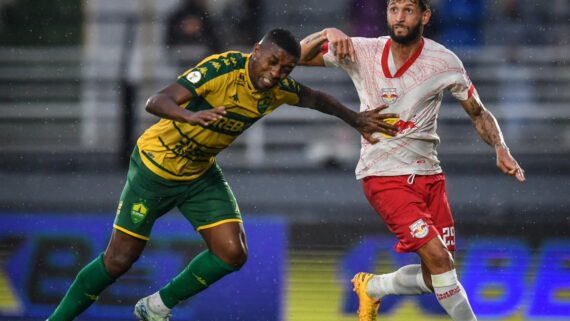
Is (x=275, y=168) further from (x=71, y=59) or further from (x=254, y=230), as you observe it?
(x=71, y=59)

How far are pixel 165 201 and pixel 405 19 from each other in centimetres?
173

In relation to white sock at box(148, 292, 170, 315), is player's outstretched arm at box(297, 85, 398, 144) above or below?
above

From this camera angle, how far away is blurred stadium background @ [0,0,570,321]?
711 centimetres

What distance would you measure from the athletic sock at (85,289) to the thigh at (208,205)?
0.60m

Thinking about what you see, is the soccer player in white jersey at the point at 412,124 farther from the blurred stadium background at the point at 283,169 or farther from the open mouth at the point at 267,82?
the blurred stadium background at the point at 283,169

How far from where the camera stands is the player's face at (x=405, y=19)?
538 centimetres

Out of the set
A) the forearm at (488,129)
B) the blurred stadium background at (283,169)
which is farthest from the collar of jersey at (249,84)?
the blurred stadium background at (283,169)

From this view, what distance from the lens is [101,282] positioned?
18.7 ft

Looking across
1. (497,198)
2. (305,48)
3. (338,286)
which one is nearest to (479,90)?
(497,198)

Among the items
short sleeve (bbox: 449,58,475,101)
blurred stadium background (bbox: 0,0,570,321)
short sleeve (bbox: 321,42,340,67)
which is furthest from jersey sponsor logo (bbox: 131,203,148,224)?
short sleeve (bbox: 449,58,475,101)

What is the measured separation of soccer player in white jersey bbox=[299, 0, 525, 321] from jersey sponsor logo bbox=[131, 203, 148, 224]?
1.26m

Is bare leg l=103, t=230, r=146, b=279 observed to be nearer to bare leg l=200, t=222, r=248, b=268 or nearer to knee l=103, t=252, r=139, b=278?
knee l=103, t=252, r=139, b=278

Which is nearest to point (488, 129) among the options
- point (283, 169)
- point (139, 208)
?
point (139, 208)

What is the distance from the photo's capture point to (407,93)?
5477 millimetres
